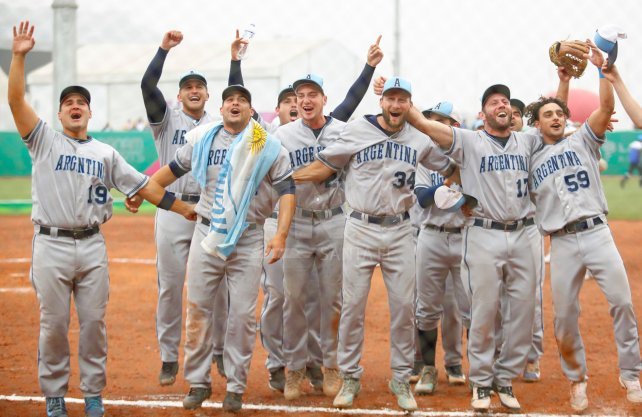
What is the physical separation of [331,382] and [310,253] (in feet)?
2.88

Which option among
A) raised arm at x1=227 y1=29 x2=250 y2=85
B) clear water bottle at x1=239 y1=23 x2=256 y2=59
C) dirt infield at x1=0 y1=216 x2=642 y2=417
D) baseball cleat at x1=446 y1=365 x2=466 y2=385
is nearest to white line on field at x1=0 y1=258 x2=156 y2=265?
dirt infield at x1=0 y1=216 x2=642 y2=417

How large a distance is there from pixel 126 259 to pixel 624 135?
16.2 meters

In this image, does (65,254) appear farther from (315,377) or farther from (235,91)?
(315,377)

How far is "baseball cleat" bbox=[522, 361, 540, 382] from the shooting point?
21.2 feet

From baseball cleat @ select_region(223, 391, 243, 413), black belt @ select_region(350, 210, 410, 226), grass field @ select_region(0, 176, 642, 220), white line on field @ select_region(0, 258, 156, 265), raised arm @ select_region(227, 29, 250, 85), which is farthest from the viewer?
grass field @ select_region(0, 176, 642, 220)

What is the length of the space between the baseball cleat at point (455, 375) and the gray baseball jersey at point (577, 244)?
36.6 inches

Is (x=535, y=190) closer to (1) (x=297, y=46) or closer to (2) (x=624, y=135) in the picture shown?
(1) (x=297, y=46)

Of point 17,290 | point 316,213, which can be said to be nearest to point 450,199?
point 316,213

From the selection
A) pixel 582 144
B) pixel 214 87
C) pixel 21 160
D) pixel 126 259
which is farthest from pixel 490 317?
pixel 214 87

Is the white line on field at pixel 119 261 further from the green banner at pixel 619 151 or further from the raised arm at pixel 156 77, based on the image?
the green banner at pixel 619 151

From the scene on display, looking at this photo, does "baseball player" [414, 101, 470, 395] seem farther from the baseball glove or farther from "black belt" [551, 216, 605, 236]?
the baseball glove

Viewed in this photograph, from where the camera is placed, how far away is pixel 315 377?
624 centimetres

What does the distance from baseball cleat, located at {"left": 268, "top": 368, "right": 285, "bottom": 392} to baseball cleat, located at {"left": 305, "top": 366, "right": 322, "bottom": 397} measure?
190 mm

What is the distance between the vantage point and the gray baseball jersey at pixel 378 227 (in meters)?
5.61
